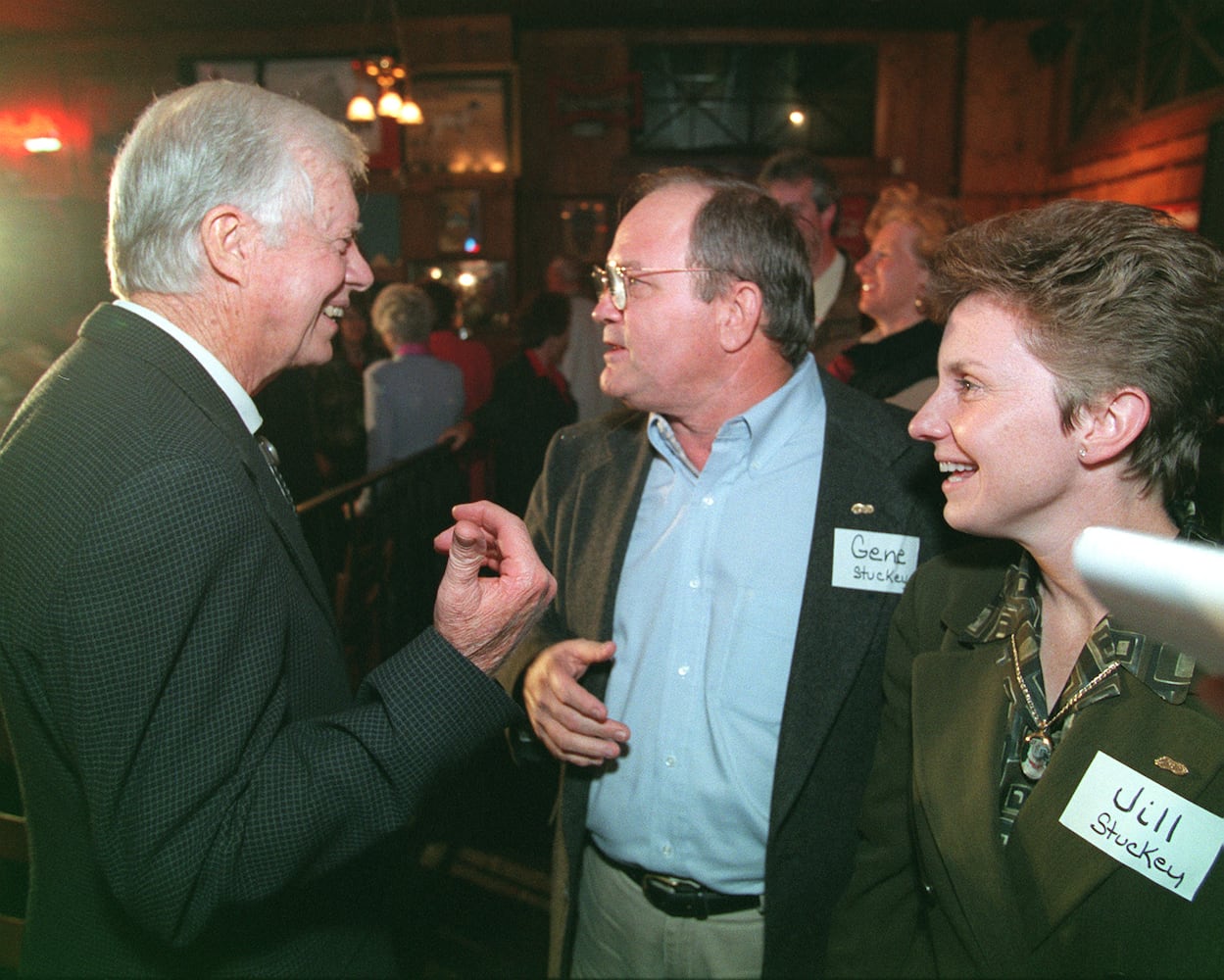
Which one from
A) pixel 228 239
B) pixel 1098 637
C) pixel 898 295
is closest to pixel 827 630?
pixel 1098 637

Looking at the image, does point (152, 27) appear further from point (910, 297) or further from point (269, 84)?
point (910, 297)

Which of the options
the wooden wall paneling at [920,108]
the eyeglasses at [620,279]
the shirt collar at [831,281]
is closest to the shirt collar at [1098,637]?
the eyeglasses at [620,279]

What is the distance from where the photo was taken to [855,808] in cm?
164

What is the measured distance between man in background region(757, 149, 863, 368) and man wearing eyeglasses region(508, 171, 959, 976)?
5.29 ft

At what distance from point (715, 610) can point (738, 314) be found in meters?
0.69

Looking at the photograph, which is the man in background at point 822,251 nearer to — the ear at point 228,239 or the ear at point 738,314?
the ear at point 738,314

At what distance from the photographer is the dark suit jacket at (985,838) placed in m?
1.07

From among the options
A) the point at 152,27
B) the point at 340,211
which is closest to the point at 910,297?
the point at 340,211

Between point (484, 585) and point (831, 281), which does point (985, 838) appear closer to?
point (484, 585)

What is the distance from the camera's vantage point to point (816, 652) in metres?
1.60

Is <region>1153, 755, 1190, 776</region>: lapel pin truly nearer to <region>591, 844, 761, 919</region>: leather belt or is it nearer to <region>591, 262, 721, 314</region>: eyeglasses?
<region>591, 844, 761, 919</region>: leather belt

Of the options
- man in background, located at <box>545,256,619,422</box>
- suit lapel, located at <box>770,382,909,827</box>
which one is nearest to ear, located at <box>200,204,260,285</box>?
suit lapel, located at <box>770,382,909,827</box>

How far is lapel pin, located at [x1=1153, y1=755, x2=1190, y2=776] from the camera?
3.51 ft

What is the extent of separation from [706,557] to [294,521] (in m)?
0.81
